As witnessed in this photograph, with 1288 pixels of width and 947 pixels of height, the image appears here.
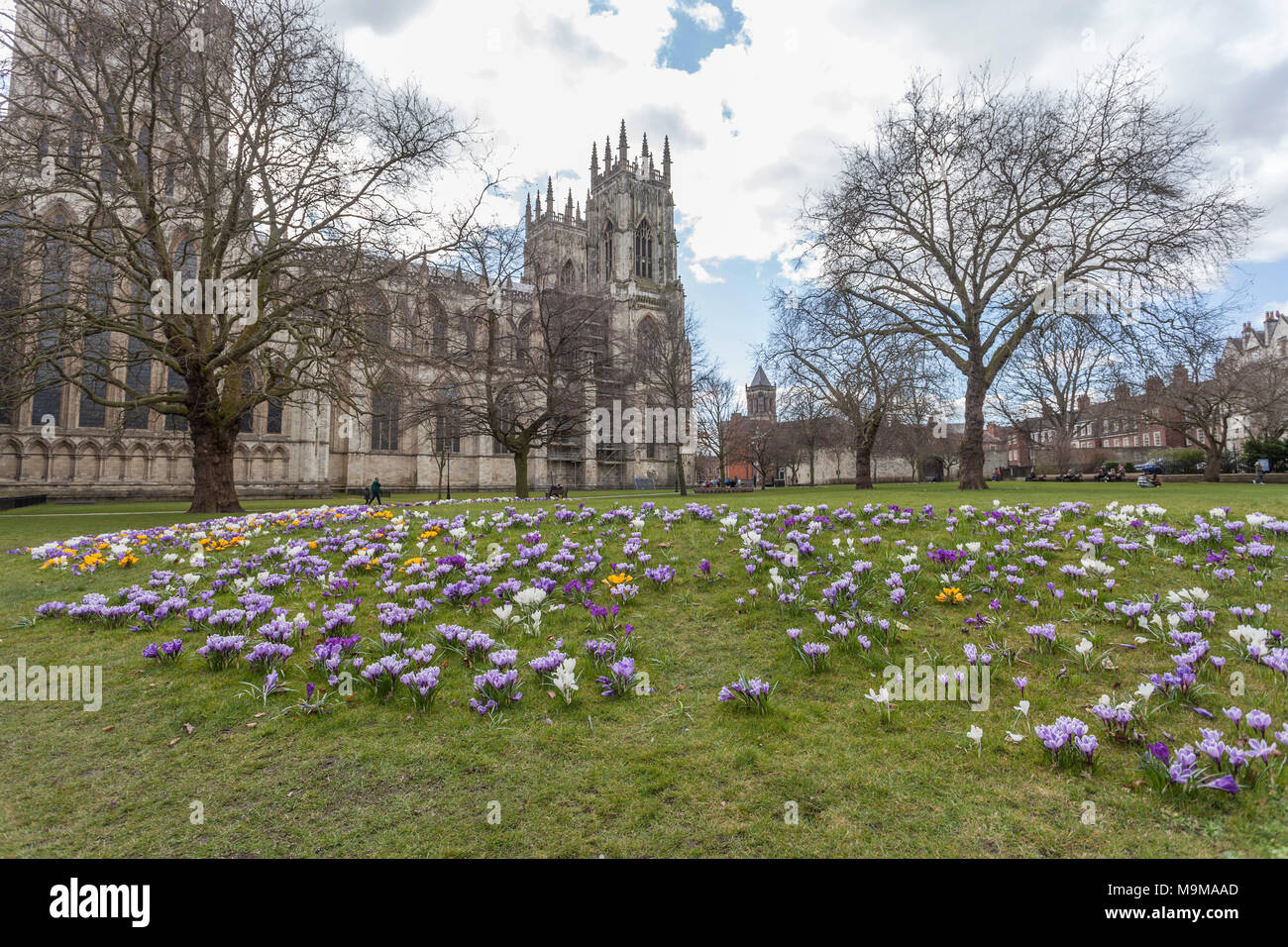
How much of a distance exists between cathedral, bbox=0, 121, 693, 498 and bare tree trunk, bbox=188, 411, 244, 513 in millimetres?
2190

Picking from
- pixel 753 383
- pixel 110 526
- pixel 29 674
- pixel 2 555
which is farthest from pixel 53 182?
pixel 753 383

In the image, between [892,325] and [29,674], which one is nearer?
[29,674]

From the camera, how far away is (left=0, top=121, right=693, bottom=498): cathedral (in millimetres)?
32875

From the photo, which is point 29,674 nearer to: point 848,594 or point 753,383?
point 848,594

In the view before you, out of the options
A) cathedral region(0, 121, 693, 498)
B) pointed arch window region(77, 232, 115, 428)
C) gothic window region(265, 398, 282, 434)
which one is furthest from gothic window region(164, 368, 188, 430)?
pointed arch window region(77, 232, 115, 428)

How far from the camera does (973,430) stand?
23.0 m

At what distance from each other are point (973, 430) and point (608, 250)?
57286 mm

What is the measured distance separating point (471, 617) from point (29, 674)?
10.4ft

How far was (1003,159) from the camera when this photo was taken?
18.9 metres

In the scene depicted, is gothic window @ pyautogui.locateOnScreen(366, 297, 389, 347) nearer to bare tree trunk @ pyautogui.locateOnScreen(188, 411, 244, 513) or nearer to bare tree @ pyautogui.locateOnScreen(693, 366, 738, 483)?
bare tree trunk @ pyautogui.locateOnScreen(188, 411, 244, 513)

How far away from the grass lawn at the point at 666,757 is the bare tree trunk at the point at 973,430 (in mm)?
18882

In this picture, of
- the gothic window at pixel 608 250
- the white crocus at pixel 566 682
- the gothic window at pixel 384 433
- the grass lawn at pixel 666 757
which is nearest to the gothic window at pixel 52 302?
the grass lawn at pixel 666 757

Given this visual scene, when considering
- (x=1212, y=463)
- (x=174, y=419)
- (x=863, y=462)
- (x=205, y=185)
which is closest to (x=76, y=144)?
(x=205, y=185)

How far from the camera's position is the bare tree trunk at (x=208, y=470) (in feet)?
Result: 57.6
